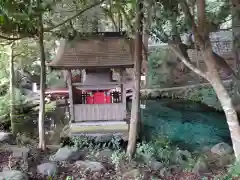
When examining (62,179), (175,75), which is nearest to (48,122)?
(62,179)

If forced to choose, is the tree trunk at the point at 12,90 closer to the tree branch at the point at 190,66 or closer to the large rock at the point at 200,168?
the tree branch at the point at 190,66

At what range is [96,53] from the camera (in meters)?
8.60

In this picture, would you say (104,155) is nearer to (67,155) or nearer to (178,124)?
(67,155)

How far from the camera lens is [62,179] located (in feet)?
16.3

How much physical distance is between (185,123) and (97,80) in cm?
500

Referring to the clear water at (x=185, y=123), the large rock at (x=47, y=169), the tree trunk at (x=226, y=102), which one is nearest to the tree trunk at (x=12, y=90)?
the clear water at (x=185, y=123)

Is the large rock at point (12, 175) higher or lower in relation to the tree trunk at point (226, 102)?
lower

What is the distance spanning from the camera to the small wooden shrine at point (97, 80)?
27.8 feet

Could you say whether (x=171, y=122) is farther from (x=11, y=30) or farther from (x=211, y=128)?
(x=11, y=30)

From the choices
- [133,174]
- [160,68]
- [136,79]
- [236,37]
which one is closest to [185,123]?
[236,37]

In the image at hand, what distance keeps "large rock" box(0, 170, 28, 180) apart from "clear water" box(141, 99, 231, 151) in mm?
5414

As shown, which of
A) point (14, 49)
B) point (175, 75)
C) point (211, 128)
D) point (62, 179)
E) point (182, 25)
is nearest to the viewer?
point (62, 179)

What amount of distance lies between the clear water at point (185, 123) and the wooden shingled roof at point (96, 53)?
2708 mm

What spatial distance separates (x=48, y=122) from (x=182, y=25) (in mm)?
6559
